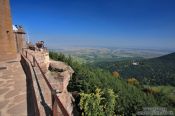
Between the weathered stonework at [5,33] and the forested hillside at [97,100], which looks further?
the forested hillside at [97,100]

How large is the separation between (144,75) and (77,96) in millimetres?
120545

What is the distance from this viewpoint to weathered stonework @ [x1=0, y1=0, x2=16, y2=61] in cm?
1844

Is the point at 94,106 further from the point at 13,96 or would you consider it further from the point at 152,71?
the point at 152,71

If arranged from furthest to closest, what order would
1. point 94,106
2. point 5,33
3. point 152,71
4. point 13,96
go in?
point 152,71 < point 94,106 < point 5,33 < point 13,96

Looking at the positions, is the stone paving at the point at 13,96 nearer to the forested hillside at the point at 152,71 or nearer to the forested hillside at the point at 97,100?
the forested hillside at the point at 97,100

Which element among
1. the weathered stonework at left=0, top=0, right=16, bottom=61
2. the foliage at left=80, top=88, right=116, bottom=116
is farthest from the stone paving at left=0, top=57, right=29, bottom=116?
the foliage at left=80, top=88, right=116, bottom=116

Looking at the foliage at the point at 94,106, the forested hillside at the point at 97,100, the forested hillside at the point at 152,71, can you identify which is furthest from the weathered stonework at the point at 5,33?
the forested hillside at the point at 152,71

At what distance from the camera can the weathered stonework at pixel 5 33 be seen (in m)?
18.4

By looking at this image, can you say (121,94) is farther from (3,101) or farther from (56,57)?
(3,101)

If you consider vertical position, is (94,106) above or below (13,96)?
below

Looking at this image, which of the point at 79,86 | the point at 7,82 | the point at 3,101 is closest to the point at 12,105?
the point at 3,101

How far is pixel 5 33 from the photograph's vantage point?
746 inches

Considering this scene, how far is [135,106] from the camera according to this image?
126 ft

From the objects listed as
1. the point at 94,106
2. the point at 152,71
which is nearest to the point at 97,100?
the point at 94,106
